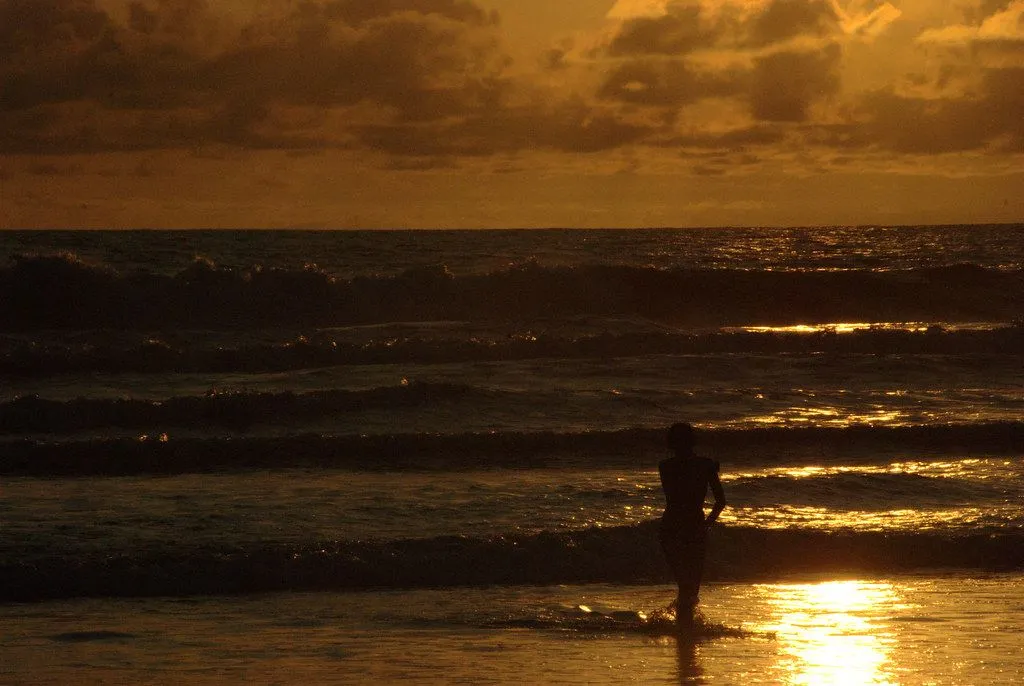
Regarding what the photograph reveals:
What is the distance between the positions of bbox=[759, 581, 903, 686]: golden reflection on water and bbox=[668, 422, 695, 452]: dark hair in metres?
1.38

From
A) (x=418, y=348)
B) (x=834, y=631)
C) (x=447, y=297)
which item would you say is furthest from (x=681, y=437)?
(x=447, y=297)

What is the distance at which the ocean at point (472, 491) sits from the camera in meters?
7.89

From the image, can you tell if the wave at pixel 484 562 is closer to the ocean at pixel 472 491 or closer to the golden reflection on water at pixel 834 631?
the ocean at pixel 472 491

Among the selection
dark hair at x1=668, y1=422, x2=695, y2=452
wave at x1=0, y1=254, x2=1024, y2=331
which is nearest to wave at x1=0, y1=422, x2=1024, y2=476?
dark hair at x1=668, y1=422, x2=695, y2=452

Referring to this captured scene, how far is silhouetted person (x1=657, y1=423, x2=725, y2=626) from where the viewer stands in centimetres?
816

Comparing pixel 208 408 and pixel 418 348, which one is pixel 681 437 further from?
pixel 418 348

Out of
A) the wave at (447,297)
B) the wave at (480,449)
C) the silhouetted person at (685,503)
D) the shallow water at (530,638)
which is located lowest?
the shallow water at (530,638)

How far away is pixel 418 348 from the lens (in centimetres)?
2319

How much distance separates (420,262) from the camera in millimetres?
48031

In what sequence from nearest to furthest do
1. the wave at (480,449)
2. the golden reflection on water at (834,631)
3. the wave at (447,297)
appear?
the golden reflection on water at (834,631), the wave at (480,449), the wave at (447,297)

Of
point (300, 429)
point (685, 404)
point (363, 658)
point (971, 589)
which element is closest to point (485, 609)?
point (363, 658)

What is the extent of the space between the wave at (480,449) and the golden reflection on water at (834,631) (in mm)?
5370

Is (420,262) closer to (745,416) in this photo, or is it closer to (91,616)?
(745,416)

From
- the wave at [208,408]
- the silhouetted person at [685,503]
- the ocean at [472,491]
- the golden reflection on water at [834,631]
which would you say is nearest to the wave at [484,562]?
the ocean at [472,491]
